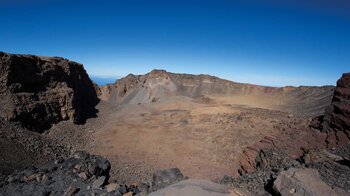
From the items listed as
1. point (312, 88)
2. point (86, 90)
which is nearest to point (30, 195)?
point (86, 90)

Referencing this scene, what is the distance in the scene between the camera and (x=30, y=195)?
32.8 ft

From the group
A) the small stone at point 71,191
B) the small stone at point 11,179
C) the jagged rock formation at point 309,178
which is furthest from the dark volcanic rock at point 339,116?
the small stone at point 11,179

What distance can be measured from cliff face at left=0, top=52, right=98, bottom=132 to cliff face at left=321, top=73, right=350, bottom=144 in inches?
764

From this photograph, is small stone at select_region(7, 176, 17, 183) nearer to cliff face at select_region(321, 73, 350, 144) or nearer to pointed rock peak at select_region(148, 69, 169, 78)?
cliff face at select_region(321, 73, 350, 144)

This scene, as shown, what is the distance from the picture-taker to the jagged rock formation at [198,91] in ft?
167

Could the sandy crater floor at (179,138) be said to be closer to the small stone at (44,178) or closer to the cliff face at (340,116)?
the cliff face at (340,116)

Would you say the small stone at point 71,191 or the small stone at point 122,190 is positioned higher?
the small stone at point 122,190

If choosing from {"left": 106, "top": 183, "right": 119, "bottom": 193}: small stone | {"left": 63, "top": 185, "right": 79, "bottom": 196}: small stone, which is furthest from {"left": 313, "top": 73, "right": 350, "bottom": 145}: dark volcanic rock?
{"left": 63, "top": 185, "right": 79, "bottom": 196}: small stone

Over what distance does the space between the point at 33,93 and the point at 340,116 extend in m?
21.4

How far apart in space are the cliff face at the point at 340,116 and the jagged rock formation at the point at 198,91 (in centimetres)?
3064

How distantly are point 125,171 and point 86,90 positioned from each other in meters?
24.2

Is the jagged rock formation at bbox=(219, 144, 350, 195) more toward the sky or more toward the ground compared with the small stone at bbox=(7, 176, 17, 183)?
more toward the sky

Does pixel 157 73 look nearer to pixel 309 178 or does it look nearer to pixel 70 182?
pixel 70 182

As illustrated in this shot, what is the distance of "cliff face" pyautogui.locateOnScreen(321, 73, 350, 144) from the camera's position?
42.7 feet
